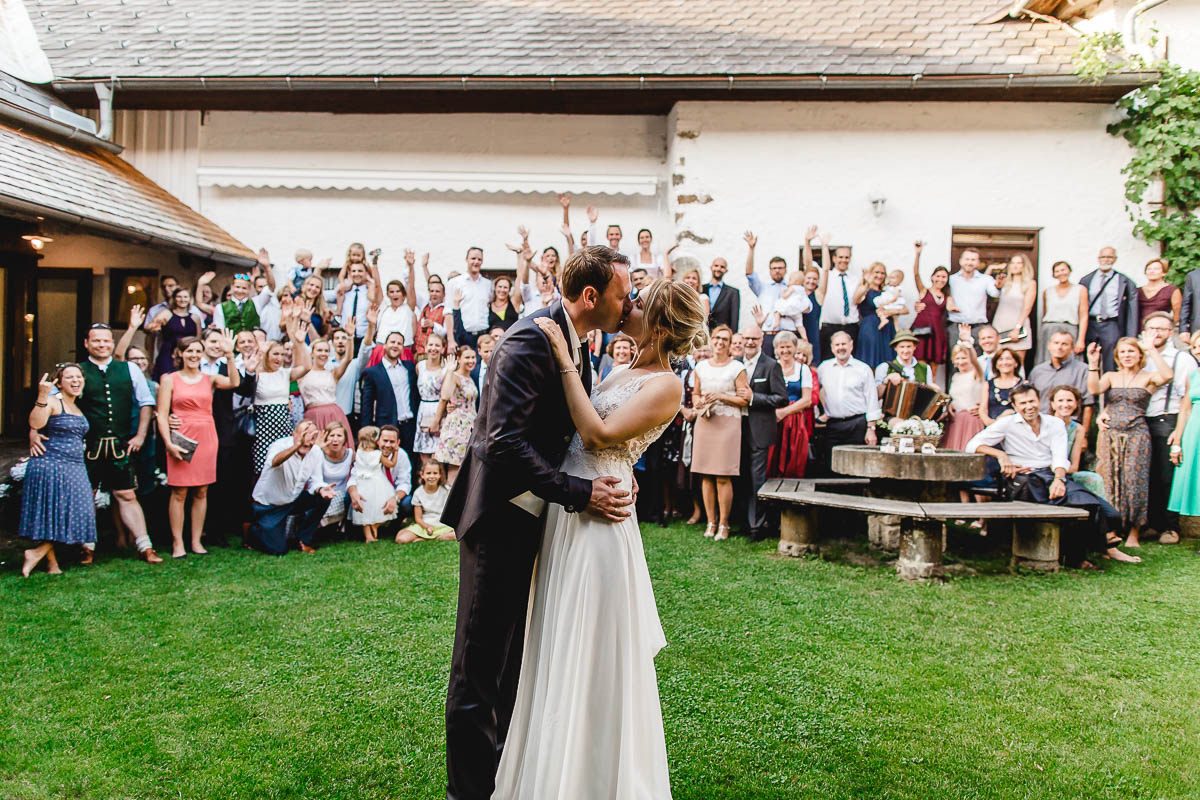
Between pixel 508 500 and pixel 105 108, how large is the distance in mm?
11654

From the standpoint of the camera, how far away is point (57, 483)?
672 centimetres

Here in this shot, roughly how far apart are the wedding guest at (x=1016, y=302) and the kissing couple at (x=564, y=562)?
842cm

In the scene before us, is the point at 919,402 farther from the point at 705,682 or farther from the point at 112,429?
the point at 112,429

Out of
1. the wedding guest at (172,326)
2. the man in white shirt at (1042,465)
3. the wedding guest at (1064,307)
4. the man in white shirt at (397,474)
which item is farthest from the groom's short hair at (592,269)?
the wedding guest at (1064,307)

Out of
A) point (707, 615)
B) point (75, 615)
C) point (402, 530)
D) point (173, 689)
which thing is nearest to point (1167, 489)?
point (707, 615)

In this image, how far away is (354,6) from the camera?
1295cm

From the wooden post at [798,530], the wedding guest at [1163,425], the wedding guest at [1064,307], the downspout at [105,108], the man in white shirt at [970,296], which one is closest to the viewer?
the wooden post at [798,530]

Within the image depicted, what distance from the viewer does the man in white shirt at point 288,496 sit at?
7.42m

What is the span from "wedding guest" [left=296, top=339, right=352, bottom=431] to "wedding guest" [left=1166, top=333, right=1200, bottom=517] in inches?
316

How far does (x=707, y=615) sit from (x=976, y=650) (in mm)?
1619

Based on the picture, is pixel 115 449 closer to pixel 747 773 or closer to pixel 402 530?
pixel 402 530

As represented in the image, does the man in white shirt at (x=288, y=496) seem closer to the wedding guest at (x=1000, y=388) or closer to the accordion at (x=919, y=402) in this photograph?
the accordion at (x=919, y=402)

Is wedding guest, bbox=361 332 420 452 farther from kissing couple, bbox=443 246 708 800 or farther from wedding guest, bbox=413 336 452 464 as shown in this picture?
kissing couple, bbox=443 246 708 800

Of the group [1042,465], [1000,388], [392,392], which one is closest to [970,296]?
[1000,388]
